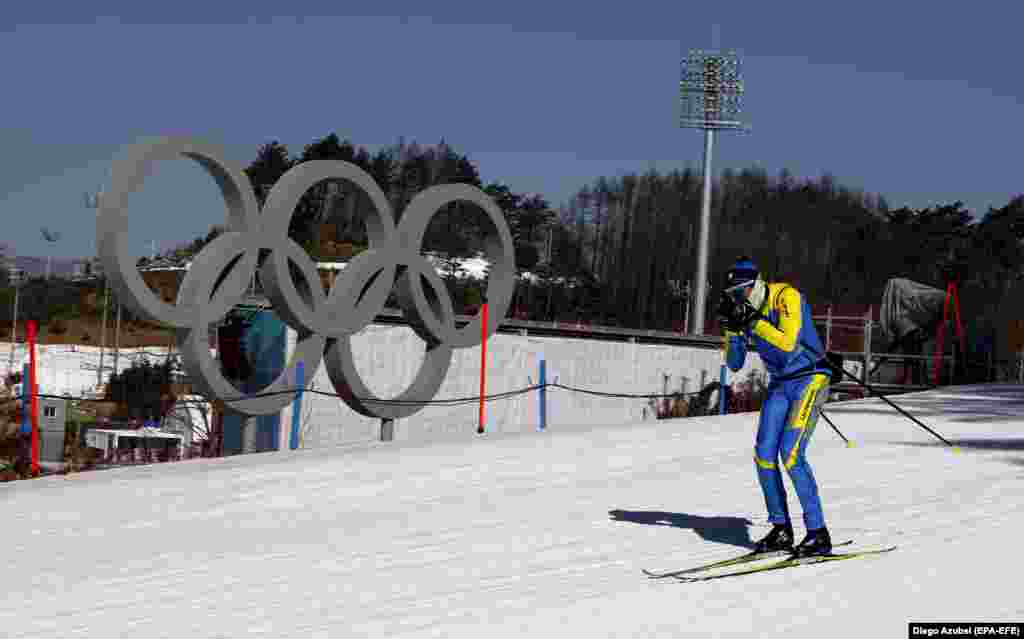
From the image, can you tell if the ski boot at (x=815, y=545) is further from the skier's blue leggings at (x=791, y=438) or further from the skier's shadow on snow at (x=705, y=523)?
the skier's shadow on snow at (x=705, y=523)

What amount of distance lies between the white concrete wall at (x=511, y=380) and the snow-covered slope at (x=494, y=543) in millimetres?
9243

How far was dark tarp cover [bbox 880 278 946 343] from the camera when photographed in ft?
130

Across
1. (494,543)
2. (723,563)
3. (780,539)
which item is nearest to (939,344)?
(494,543)

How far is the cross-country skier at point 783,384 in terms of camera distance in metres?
9.59

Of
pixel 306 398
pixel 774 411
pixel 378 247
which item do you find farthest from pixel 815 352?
pixel 306 398

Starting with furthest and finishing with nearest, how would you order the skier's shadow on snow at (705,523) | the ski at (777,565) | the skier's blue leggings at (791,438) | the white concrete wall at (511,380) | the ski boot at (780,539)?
the white concrete wall at (511,380)
the skier's shadow on snow at (705,523)
the ski boot at (780,539)
the skier's blue leggings at (791,438)
the ski at (777,565)

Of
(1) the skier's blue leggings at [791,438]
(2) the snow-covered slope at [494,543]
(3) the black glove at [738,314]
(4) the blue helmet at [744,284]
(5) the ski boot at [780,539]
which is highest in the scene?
(4) the blue helmet at [744,284]

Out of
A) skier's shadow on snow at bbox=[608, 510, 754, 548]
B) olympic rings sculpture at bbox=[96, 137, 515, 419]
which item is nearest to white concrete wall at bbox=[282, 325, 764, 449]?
olympic rings sculpture at bbox=[96, 137, 515, 419]

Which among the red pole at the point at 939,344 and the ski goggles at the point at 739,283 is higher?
the ski goggles at the point at 739,283

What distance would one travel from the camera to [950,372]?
119ft

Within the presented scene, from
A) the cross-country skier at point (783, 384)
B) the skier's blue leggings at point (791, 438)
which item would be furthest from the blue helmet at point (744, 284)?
the skier's blue leggings at point (791, 438)

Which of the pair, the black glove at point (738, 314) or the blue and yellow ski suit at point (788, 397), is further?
the black glove at point (738, 314)

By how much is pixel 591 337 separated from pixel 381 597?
1040 inches

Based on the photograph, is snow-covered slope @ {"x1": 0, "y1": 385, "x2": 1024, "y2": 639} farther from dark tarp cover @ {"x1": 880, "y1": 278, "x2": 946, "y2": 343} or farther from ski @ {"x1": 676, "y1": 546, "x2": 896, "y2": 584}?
dark tarp cover @ {"x1": 880, "y1": 278, "x2": 946, "y2": 343}
